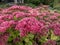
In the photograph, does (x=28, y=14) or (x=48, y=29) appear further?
(x=28, y=14)

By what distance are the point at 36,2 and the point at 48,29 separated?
39.1ft

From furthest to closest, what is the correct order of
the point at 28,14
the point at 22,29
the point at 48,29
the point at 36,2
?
the point at 36,2 → the point at 28,14 → the point at 48,29 → the point at 22,29

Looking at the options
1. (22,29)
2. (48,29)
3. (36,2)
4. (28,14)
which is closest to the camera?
(22,29)

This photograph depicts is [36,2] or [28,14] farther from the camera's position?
[36,2]

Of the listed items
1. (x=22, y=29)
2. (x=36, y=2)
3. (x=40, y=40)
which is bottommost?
(x=36, y=2)

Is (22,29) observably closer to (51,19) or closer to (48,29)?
(48,29)

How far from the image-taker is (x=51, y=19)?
3918 millimetres

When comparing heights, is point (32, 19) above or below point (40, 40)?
above

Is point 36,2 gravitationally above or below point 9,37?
below

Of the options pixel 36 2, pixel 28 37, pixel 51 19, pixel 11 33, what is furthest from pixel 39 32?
pixel 36 2

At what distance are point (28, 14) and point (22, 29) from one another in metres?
0.56

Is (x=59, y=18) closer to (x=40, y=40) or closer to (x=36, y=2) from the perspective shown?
(x=40, y=40)

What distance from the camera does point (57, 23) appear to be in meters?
3.64

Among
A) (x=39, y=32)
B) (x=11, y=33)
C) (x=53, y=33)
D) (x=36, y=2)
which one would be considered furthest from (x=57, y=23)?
(x=36, y=2)
